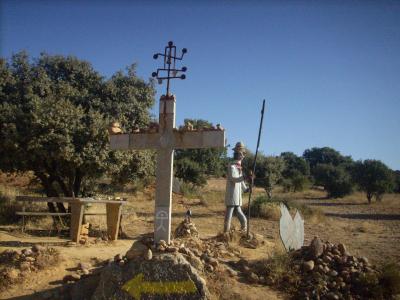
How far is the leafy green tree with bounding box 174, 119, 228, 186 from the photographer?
31703 millimetres

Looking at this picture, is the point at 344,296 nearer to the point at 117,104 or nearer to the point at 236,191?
the point at 236,191

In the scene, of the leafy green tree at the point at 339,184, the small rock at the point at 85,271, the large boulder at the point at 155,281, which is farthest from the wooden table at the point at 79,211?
the leafy green tree at the point at 339,184

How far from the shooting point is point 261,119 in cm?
862

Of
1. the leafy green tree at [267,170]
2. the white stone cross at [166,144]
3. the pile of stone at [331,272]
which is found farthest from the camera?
the leafy green tree at [267,170]

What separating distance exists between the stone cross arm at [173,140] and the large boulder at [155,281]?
186 cm

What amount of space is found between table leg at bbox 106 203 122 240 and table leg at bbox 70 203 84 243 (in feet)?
3.18

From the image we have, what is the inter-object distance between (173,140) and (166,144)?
0.47 ft

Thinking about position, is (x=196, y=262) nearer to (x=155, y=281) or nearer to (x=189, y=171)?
(x=155, y=281)

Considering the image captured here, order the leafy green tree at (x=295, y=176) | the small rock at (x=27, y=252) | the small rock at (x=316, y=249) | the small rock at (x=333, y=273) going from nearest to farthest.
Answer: the small rock at (x=333, y=273) < the small rock at (x=316, y=249) < the small rock at (x=27, y=252) < the leafy green tree at (x=295, y=176)

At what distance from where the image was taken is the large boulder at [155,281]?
19.7 feet

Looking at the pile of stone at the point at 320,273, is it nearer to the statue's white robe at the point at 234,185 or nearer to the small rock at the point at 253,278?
the small rock at the point at 253,278

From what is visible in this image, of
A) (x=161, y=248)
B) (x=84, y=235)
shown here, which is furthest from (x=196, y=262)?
(x=84, y=235)

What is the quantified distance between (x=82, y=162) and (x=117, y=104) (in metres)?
2.48

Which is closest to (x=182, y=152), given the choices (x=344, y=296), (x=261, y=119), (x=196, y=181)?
(x=196, y=181)
